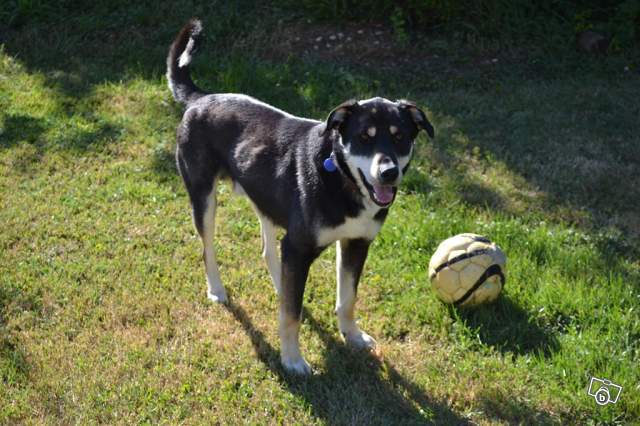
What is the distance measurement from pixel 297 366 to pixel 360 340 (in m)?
0.46

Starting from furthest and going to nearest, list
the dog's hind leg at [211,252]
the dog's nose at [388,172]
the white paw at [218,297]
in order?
1. the white paw at [218,297]
2. the dog's hind leg at [211,252]
3. the dog's nose at [388,172]

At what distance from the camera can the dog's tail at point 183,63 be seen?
197 inches

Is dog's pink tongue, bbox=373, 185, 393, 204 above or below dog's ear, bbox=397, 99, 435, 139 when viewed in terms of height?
below

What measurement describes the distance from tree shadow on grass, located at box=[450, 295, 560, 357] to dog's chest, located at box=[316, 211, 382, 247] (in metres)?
1.03

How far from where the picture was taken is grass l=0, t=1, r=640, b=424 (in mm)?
3971

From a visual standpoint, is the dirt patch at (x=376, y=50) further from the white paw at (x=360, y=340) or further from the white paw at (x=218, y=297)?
the white paw at (x=360, y=340)

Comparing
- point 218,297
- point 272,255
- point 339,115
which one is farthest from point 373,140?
point 218,297

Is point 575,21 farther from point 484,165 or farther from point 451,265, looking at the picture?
point 451,265

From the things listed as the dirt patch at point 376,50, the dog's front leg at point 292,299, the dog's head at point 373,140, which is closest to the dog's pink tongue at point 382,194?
the dog's head at point 373,140

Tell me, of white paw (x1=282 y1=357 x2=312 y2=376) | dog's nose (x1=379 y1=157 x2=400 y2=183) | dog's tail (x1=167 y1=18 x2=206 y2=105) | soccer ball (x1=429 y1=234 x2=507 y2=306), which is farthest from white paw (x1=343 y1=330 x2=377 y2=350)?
dog's tail (x1=167 y1=18 x2=206 y2=105)

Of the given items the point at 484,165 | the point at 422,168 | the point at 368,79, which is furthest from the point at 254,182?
the point at 368,79

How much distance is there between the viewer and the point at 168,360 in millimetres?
4254

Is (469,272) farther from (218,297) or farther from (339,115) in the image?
(218,297)

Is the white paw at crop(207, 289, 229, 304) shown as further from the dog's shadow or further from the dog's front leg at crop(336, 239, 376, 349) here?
the dog's front leg at crop(336, 239, 376, 349)
